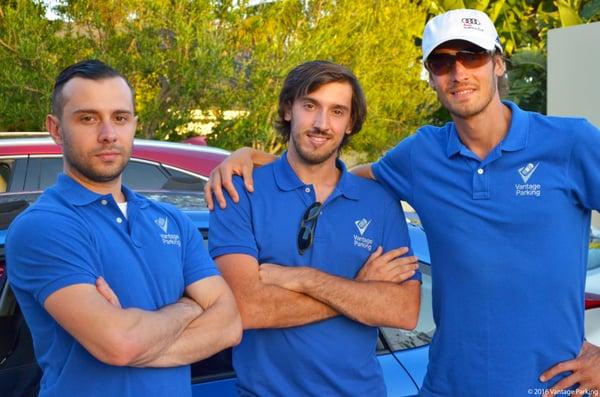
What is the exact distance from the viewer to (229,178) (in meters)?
2.91

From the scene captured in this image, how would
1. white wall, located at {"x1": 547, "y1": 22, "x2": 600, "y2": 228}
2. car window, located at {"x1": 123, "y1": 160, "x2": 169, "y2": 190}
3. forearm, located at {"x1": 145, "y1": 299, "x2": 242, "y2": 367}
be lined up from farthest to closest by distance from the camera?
white wall, located at {"x1": 547, "y1": 22, "x2": 600, "y2": 228} < car window, located at {"x1": 123, "y1": 160, "x2": 169, "y2": 190} < forearm, located at {"x1": 145, "y1": 299, "x2": 242, "y2": 367}

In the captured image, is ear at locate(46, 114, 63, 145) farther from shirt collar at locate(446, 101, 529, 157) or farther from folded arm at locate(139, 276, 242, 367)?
Result: shirt collar at locate(446, 101, 529, 157)

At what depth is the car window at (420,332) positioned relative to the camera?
3.29m

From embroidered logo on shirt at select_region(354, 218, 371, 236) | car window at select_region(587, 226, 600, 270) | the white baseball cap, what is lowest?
car window at select_region(587, 226, 600, 270)

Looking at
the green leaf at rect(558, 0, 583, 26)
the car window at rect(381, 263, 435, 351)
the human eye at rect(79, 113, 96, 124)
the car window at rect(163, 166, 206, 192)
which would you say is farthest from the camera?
the green leaf at rect(558, 0, 583, 26)

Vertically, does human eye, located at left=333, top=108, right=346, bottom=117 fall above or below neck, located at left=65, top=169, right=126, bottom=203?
above

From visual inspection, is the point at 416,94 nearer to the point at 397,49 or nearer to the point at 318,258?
the point at 397,49

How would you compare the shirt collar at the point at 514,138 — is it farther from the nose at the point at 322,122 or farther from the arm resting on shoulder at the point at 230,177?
the arm resting on shoulder at the point at 230,177

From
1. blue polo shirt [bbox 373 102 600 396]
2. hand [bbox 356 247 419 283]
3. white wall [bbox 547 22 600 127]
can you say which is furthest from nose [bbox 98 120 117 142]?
white wall [bbox 547 22 600 127]

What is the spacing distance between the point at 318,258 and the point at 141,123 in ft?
30.6

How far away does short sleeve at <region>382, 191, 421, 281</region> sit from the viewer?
2959mm

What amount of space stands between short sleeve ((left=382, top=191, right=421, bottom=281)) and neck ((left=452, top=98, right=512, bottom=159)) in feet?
1.30

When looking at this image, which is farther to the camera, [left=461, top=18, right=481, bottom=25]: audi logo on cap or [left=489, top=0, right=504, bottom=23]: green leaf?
[left=489, top=0, right=504, bottom=23]: green leaf

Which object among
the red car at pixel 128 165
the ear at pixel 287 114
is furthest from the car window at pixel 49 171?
the ear at pixel 287 114
